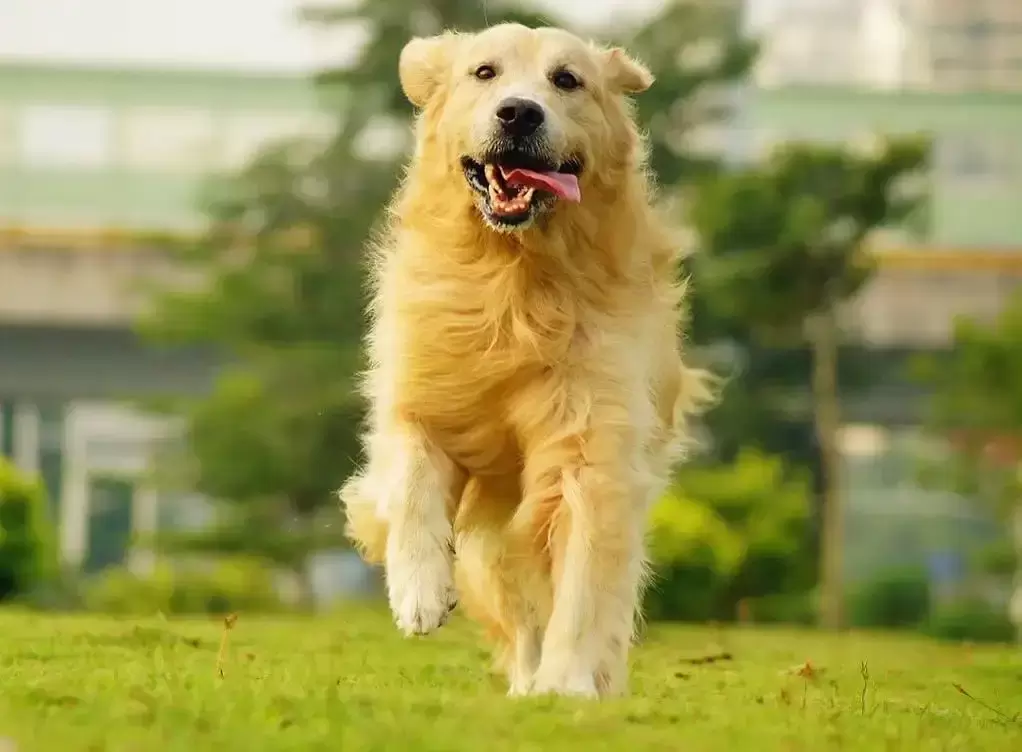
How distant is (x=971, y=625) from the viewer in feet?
49.3

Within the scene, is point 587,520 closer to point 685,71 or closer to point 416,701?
point 416,701

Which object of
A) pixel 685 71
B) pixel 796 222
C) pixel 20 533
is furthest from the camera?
pixel 685 71

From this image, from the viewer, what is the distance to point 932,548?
740 inches

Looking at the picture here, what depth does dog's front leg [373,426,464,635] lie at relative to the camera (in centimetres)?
435

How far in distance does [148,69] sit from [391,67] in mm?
4047

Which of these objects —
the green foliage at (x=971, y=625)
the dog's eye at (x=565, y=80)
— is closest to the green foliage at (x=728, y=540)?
the green foliage at (x=971, y=625)

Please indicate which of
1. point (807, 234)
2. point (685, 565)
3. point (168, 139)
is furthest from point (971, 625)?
point (168, 139)

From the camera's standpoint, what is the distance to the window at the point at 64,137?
19.9 metres

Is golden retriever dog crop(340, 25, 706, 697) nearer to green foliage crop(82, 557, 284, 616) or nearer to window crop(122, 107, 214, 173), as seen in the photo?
green foliage crop(82, 557, 284, 616)

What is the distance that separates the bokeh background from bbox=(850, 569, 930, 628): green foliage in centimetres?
3

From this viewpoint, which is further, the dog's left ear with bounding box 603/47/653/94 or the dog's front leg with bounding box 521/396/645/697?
the dog's left ear with bounding box 603/47/653/94

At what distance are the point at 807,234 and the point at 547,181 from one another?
11.7 metres

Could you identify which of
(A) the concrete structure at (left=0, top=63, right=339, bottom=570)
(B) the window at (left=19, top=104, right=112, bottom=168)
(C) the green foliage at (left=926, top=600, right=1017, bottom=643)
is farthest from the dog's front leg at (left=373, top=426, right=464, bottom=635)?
(B) the window at (left=19, top=104, right=112, bottom=168)

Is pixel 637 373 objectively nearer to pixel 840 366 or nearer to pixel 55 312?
pixel 840 366
